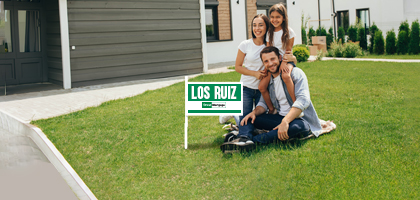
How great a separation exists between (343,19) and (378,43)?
6614mm

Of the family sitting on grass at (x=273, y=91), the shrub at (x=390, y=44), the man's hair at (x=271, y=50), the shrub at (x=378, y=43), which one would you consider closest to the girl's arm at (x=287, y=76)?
the family sitting on grass at (x=273, y=91)

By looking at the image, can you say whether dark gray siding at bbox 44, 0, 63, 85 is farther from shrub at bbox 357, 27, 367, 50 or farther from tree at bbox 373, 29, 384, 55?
shrub at bbox 357, 27, 367, 50

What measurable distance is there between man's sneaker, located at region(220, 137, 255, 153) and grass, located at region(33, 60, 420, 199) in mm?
83

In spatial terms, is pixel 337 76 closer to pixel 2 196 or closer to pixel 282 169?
pixel 282 169

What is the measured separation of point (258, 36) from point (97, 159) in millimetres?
2551

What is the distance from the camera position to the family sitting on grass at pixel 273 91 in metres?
4.64

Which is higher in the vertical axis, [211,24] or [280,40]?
[211,24]

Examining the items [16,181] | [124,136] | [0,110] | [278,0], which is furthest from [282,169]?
[278,0]

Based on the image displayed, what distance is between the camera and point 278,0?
20516mm

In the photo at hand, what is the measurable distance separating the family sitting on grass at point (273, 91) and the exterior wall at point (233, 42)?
1229 centimetres

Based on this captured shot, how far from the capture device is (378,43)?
18078mm

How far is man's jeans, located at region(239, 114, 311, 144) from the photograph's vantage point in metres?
4.66

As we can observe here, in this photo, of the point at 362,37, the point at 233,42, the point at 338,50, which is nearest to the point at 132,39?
the point at 233,42

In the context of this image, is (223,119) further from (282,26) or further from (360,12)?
(360,12)
